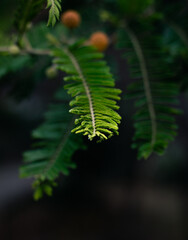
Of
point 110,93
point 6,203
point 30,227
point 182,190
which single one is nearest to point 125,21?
point 110,93

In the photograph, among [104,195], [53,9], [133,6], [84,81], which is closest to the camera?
[53,9]

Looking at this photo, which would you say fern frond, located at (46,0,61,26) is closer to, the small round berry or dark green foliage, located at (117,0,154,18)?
the small round berry

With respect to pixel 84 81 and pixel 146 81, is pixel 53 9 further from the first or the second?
pixel 146 81

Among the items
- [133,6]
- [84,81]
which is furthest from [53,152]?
[133,6]

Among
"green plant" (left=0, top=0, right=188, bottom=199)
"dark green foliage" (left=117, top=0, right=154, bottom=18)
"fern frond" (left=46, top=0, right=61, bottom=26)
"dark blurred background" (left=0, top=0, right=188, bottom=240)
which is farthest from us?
"dark blurred background" (left=0, top=0, right=188, bottom=240)

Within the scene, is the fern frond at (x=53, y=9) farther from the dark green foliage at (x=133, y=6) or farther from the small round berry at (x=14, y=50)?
the dark green foliage at (x=133, y=6)

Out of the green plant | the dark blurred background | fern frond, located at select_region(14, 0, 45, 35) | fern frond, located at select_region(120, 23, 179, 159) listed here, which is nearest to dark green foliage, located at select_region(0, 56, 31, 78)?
the green plant

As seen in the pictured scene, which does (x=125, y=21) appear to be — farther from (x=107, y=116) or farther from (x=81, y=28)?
(x=107, y=116)

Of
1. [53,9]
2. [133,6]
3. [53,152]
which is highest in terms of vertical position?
[133,6]
